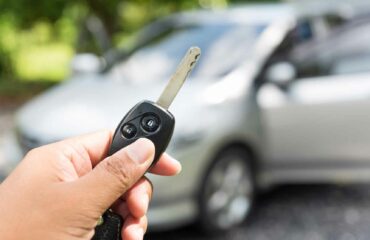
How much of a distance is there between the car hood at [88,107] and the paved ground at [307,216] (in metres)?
0.81

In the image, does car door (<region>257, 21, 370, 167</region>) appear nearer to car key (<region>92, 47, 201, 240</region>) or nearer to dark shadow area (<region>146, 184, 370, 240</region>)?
dark shadow area (<region>146, 184, 370, 240</region>)

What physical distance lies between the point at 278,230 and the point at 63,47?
15851 mm

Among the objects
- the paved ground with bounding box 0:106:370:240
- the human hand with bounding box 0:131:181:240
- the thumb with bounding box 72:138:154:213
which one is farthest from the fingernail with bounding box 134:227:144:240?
Answer: the paved ground with bounding box 0:106:370:240

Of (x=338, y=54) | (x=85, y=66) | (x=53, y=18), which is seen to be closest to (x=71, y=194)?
(x=338, y=54)

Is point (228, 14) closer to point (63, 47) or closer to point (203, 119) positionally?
point (203, 119)

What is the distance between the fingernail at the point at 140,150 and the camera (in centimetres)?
123

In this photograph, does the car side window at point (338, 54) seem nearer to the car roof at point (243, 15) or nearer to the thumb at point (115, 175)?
the car roof at point (243, 15)

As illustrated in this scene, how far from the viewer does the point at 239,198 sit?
4047mm

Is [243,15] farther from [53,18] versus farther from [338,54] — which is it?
[53,18]

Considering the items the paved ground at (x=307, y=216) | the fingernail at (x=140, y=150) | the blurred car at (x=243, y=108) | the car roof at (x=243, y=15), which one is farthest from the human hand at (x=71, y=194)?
the car roof at (x=243, y=15)

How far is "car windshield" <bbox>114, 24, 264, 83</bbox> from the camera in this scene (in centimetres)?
421

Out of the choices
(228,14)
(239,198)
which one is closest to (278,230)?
(239,198)

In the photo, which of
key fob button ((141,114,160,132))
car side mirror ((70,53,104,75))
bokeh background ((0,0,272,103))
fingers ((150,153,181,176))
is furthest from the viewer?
bokeh background ((0,0,272,103))

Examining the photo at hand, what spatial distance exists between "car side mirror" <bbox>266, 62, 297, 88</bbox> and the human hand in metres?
2.91
